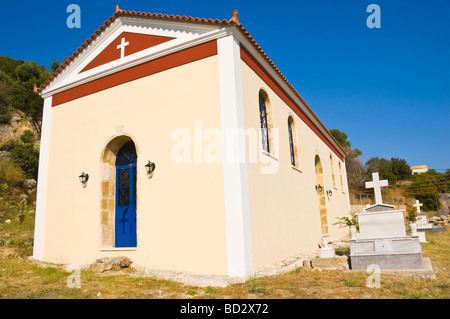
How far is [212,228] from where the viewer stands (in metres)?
6.00

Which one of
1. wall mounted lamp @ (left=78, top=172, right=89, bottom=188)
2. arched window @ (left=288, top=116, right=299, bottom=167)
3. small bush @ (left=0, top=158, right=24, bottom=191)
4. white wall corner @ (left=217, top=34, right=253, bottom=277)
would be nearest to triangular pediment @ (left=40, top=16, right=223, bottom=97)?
white wall corner @ (left=217, top=34, right=253, bottom=277)

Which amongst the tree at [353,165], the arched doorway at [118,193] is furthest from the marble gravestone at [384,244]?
the tree at [353,165]

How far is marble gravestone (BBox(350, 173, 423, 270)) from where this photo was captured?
233 inches

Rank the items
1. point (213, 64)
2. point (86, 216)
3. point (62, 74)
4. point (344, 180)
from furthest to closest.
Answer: point (344, 180) → point (62, 74) → point (86, 216) → point (213, 64)

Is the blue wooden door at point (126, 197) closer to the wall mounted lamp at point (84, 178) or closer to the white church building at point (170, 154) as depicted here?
the white church building at point (170, 154)

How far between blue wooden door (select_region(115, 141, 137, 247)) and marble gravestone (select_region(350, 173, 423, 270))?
510 cm

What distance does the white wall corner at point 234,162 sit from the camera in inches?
222

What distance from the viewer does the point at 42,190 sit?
891cm

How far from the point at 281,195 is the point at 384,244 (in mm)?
2654

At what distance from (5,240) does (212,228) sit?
7841 millimetres

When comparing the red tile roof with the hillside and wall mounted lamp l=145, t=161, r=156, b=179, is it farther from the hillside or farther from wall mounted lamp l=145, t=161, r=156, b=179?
the hillside

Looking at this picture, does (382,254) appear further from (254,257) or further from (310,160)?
(310,160)

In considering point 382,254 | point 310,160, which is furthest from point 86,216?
point 310,160

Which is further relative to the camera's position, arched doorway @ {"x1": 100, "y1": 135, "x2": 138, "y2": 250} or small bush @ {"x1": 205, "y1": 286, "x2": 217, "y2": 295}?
arched doorway @ {"x1": 100, "y1": 135, "x2": 138, "y2": 250}
